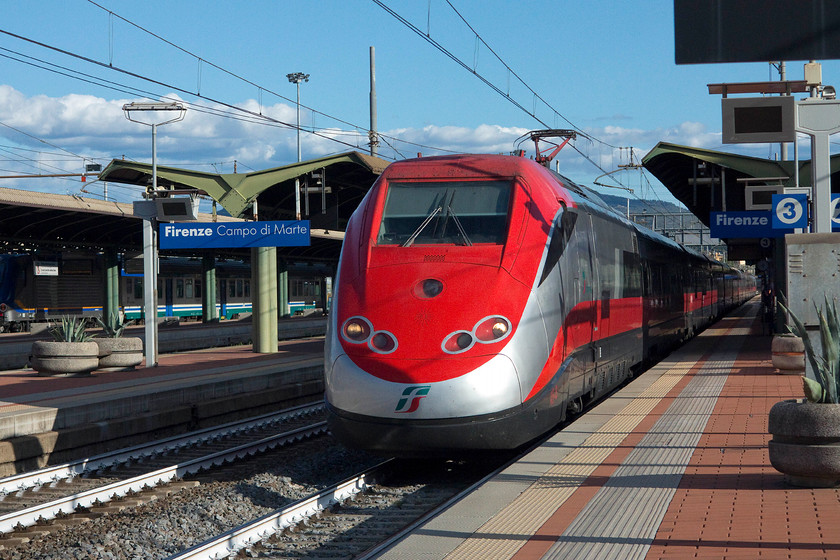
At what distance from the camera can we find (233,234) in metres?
20.7

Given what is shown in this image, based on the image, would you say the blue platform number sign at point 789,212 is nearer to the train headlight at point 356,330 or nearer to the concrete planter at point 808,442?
the concrete planter at point 808,442

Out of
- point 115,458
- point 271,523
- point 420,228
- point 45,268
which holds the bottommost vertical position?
point 115,458

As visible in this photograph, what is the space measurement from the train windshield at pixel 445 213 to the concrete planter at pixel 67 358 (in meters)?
9.61

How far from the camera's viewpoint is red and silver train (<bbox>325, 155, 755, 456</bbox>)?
8438mm

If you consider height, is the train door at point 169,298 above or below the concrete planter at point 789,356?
above

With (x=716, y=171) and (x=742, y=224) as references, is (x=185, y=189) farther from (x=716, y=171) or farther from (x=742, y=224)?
(x=716, y=171)

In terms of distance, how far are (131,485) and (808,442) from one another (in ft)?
21.6

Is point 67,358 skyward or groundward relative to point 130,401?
skyward

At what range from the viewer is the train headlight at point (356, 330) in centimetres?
885

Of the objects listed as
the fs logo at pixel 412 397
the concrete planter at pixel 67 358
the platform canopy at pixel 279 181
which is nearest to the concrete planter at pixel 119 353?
the concrete planter at pixel 67 358

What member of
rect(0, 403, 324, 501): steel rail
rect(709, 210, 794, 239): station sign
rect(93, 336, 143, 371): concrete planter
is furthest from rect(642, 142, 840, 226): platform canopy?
rect(0, 403, 324, 501): steel rail

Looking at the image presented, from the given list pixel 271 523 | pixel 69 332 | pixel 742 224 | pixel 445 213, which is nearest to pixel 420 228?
pixel 445 213

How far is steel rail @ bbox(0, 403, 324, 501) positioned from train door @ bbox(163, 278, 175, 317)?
32.5m

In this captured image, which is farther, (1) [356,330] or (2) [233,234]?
(2) [233,234]
